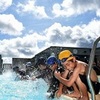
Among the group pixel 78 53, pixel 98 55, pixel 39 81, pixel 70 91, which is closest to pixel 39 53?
pixel 78 53

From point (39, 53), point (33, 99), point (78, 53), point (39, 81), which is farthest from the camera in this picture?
point (39, 53)

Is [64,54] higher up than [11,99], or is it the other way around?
[64,54]

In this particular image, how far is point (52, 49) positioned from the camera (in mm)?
42875

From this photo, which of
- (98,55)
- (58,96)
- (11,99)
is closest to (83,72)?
(58,96)

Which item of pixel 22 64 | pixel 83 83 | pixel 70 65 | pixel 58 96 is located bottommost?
pixel 22 64

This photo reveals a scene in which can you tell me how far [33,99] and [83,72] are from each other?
212 inches

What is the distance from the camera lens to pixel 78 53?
42.0m

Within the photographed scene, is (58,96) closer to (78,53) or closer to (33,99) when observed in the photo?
(33,99)

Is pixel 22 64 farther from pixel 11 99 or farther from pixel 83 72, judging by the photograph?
pixel 83 72

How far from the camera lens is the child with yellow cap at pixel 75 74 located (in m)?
5.40

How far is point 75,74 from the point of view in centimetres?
560

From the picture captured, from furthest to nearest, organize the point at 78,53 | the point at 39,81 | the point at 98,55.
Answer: the point at 78,53 < the point at 98,55 < the point at 39,81

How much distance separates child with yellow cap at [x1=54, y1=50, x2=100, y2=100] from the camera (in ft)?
17.7

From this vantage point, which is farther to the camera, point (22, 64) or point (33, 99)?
point (22, 64)
